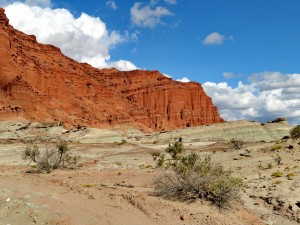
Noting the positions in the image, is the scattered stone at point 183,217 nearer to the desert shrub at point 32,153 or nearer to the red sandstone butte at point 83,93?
the desert shrub at point 32,153

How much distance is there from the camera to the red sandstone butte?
324ft

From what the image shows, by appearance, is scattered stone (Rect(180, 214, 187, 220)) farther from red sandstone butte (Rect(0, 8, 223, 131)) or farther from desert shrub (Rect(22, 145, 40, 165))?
red sandstone butte (Rect(0, 8, 223, 131))

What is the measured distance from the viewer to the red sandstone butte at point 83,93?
324ft

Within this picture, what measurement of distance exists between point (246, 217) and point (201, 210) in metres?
1.30

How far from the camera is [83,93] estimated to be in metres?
136

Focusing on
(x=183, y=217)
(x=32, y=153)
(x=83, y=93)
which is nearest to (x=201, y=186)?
(x=183, y=217)

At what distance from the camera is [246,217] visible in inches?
441

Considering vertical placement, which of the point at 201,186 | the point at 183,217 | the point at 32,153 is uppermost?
the point at 32,153

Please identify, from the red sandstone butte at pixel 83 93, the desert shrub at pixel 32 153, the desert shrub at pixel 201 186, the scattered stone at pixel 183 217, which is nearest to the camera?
the scattered stone at pixel 183 217

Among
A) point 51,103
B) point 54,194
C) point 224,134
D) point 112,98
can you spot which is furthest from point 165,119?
point 54,194

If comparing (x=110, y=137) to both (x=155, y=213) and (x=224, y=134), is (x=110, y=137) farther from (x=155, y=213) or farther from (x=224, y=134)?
(x=155, y=213)

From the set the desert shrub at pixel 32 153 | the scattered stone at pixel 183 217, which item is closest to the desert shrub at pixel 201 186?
the scattered stone at pixel 183 217

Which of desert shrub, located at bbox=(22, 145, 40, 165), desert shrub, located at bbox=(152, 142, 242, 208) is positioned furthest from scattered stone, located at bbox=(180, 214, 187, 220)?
desert shrub, located at bbox=(22, 145, 40, 165)

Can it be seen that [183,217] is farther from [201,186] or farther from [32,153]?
[32,153]
